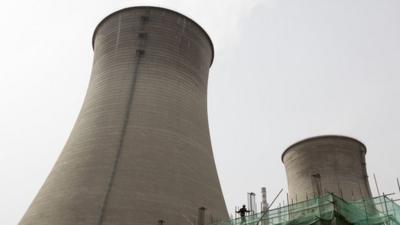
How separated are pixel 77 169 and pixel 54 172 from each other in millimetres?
879

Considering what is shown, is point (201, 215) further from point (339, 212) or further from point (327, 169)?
point (327, 169)

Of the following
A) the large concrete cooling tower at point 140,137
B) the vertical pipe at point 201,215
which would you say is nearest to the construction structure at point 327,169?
the vertical pipe at point 201,215

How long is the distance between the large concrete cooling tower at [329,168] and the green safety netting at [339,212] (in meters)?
7.75

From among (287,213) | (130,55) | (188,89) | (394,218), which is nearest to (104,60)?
(130,55)

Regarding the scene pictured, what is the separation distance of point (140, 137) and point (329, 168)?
839cm

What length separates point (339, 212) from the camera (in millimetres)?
7996

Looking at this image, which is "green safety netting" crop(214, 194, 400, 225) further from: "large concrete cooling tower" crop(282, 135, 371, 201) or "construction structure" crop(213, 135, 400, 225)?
"large concrete cooling tower" crop(282, 135, 371, 201)

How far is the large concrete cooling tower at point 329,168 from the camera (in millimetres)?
16641

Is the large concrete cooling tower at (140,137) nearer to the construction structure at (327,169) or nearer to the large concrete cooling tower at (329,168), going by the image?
the construction structure at (327,169)

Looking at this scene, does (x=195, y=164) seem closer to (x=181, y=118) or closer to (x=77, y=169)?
(x=181, y=118)

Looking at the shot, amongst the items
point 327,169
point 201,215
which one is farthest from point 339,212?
point 327,169

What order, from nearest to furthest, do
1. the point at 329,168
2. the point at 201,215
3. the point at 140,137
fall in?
the point at 201,215 → the point at 140,137 → the point at 329,168

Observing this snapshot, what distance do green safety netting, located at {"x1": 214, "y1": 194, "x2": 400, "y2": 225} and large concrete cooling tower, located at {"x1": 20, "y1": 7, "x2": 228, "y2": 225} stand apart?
3.08 meters

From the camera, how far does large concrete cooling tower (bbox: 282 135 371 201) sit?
16641mm
